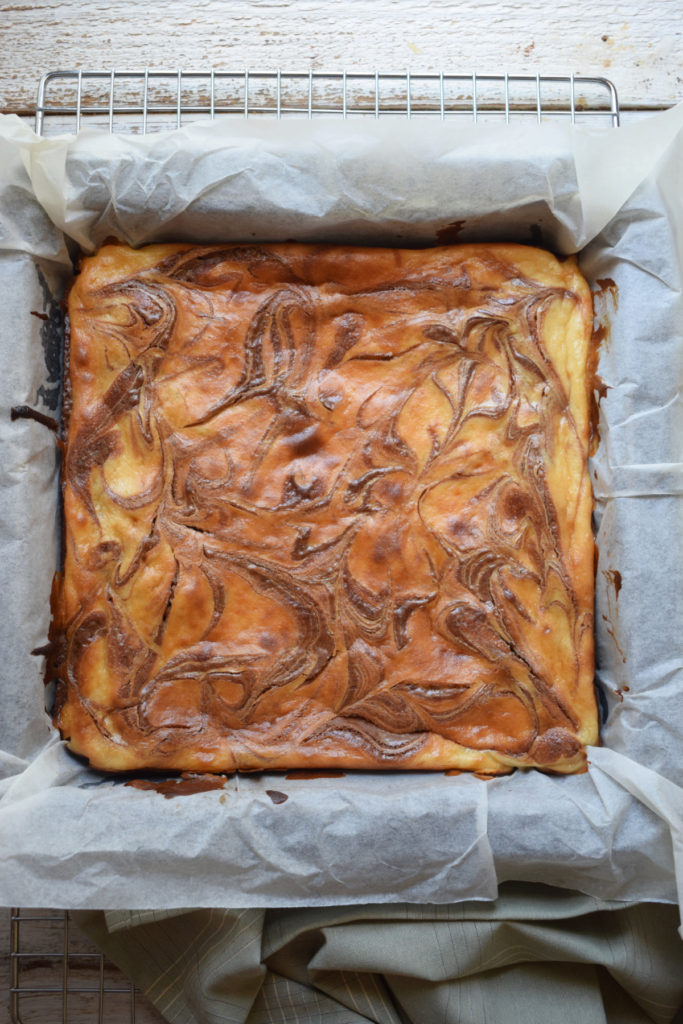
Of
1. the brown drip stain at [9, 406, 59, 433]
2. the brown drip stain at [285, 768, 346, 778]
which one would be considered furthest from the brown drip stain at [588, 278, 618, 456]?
the brown drip stain at [9, 406, 59, 433]

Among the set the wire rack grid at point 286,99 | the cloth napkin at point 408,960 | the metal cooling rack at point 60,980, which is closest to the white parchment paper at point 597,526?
the cloth napkin at point 408,960

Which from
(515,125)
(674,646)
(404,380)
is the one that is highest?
(515,125)

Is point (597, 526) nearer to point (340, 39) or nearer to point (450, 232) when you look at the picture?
point (450, 232)

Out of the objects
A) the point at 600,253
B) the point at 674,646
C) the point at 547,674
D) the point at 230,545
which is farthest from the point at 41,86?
the point at 674,646

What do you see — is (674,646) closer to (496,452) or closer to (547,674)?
(547,674)

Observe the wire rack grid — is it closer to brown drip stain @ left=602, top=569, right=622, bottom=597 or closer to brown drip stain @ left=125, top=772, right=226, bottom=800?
brown drip stain @ left=125, top=772, right=226, bottom=800

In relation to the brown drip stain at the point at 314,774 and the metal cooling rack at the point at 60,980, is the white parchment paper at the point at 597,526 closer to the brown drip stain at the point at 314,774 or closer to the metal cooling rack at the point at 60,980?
the brown drip stain at the point at 314,774
